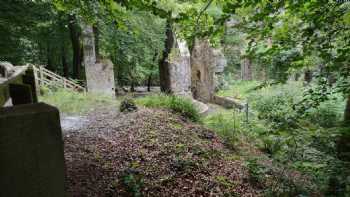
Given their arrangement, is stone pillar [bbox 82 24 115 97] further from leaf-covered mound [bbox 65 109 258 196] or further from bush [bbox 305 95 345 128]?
bush [bbox 305 95 345 128]

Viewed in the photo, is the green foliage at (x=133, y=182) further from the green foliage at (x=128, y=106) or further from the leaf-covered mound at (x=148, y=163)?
the green foliage at (x=128, y=106)

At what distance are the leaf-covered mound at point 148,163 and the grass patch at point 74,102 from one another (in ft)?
7.93

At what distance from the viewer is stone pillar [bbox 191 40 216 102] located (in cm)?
1494

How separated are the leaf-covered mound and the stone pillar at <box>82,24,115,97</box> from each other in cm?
720

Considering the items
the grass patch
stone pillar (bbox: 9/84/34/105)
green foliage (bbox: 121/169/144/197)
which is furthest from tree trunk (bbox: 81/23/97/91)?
stone pillar (bbox: 9/84/34/105)

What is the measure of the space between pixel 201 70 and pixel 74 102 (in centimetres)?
794

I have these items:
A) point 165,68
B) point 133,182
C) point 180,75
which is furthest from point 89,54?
Result: point 133,182

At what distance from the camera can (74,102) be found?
921 cm

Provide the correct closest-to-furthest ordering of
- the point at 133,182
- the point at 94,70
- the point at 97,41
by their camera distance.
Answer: the point at 133,182 < the point at 94,70 < the point at 97,41

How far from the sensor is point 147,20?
1205 cm

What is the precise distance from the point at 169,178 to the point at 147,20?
9678mm

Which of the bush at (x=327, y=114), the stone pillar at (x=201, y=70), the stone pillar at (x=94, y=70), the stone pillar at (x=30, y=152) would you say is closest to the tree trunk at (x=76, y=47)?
the stone pillar at (x=94, y=70)

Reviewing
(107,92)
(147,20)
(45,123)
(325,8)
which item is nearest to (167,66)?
(147,20)

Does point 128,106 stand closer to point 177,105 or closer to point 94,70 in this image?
point 177,105
